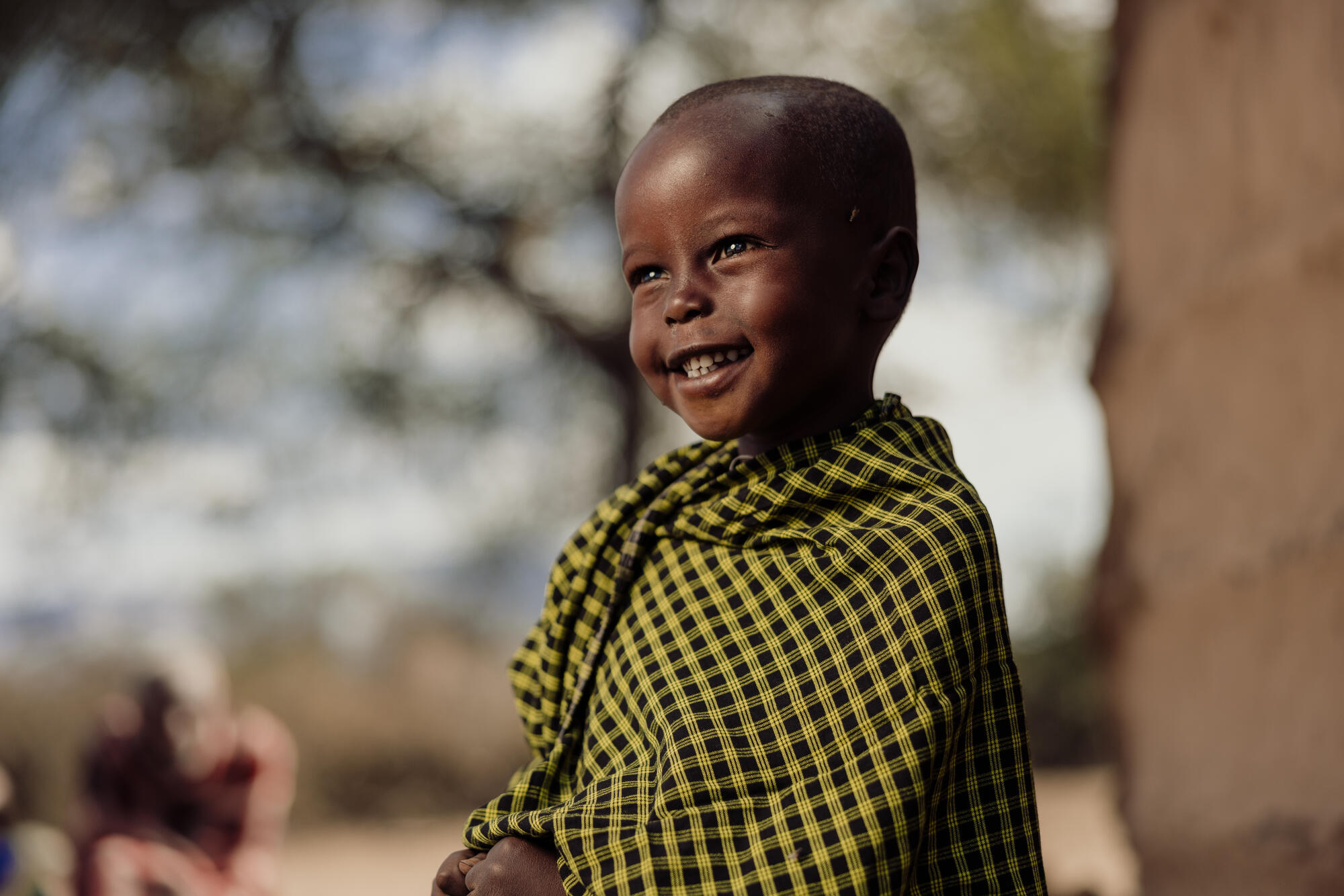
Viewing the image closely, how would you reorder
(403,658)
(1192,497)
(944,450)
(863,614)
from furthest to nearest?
(403,658) < (1192,497) < (944,450) < (863,614)

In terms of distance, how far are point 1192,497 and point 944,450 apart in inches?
49.4

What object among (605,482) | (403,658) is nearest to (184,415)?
(605,482)

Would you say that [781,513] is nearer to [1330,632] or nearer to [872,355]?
[872,355]

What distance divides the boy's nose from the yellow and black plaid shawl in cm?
20

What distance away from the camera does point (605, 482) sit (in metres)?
7.31

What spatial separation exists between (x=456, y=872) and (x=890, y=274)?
832 millimetres

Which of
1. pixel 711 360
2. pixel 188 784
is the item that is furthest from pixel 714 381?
pixel 188 784

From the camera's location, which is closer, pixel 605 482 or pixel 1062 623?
pixel 605 482

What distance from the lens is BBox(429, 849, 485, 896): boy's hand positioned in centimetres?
128

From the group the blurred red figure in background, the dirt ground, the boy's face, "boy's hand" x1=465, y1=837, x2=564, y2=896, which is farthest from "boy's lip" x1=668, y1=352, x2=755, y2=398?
the dirt ground

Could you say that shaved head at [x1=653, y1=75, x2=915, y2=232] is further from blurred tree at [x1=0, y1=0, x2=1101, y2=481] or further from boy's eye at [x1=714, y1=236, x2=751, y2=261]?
blurred tree at [x1=0, y1=0, x2=1101, y2=481]

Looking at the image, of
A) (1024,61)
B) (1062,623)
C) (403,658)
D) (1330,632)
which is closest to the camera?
(1330,632)

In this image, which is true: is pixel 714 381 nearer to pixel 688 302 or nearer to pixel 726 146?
pixel 688 302

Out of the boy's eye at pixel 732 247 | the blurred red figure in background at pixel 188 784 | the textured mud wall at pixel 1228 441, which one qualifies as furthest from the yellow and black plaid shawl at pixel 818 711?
the blurred red figure in background at pixel 188 784
